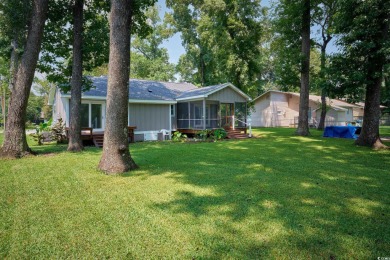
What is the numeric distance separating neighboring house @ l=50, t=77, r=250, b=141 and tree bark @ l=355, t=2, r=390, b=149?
28.5 ft

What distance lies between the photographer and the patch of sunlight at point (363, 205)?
3533 millimetres

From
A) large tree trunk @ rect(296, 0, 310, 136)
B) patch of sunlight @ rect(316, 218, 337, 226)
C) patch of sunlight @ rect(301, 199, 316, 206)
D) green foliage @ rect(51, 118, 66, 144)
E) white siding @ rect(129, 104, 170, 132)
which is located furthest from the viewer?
large tree trunk @ rect(296, 0, 310, 136)

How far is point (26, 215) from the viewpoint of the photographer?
3381 millimetres

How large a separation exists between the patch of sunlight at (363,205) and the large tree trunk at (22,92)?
9730 mm

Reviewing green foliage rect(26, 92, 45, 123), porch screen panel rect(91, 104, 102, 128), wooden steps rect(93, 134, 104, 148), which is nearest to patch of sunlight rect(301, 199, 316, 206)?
wooden steps rect(93, 134, 104, 148)

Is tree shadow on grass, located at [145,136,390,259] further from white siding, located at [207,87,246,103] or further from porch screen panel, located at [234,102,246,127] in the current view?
porch screen panel, located at [234,102,246,127]

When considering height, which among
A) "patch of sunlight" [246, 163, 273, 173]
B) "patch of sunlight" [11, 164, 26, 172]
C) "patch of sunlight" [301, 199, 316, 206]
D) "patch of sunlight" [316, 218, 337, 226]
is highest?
"patch of sunlight" [11, 164, 26, 172]

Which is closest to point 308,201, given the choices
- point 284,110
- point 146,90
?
point 146,90

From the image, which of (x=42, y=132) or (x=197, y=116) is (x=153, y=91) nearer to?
(x=197, y=116)

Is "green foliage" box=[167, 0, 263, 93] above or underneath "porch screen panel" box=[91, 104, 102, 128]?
above

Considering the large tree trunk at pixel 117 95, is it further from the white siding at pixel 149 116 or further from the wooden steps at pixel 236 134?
the wooden steps at pixel 236 134

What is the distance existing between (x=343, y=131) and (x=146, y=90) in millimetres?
14865

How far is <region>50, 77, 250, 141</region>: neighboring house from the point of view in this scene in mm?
14273

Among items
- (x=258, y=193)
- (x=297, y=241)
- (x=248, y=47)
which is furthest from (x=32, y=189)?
(x=248, y=47)
